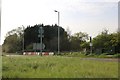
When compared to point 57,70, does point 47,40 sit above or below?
above

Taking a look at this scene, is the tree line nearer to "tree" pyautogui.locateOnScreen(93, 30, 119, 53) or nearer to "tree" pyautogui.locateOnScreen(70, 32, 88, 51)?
"tree" pyautogui.locateOnScreen(70, 32, 88, 51)

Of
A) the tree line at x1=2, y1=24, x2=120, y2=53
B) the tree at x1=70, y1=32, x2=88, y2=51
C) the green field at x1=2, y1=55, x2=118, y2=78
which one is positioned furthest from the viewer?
the tree at x1=70, y1=32, x2=88, y2=51

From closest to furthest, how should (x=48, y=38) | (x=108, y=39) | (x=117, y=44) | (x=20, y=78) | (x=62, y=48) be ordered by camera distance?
→ 1. (x=20, y=78)
2. (x=117, y=44)
3. (x=108, y=39)
4. (x=62, y=48)
5. (x=48, y=38)

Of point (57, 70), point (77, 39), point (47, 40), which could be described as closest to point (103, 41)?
Result: point (77, 39)

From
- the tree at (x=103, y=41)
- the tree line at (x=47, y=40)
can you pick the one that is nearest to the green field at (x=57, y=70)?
the tree at (x=103, y=41)

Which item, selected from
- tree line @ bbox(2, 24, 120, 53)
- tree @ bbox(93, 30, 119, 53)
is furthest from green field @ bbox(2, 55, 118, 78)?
tree line @ bbox(2, 24, 120, 53)

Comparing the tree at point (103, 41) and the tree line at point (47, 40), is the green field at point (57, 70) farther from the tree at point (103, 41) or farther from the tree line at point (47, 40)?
the tree line at point (47, 40)

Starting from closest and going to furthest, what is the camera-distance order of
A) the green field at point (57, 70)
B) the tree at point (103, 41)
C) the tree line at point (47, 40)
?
the green field at point (57, 70)
the tree at point (103, 41)
the tree line at point (47, 40)

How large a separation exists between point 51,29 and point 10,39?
12116mm

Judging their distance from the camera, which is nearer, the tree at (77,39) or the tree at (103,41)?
the tree at (103,41)

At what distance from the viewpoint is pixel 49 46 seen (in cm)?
8319

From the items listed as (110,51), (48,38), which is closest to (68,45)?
(48,38)

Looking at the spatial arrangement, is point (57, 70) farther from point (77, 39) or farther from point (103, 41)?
point (77, 39)

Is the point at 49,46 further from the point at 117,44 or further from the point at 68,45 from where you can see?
the point at 117,44
